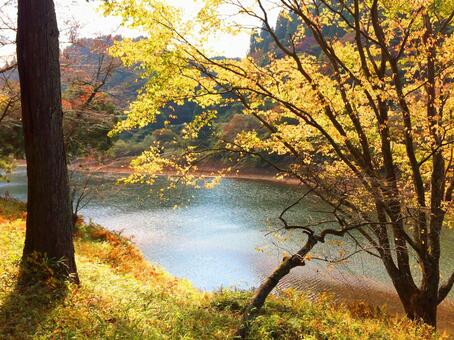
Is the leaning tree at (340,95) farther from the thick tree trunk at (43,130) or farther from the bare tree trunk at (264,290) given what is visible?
the thick tree trunk at (43,130)

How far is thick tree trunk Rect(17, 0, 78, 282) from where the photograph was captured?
6.14 meters

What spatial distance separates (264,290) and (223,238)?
54.7ft

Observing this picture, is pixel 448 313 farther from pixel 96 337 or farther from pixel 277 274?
pixel 96 337

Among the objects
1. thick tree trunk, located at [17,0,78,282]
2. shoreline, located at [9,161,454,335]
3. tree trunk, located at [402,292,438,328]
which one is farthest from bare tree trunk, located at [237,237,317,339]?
shoreline, located at [9,161,454,335]

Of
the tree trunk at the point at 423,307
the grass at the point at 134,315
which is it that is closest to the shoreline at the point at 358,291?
the tree trunk at the point at 423,307

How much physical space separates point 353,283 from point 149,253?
998 cm

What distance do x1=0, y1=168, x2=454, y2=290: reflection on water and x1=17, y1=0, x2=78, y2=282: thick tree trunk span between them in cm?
406

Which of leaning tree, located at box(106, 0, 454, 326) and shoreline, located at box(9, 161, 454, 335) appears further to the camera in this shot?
shoreline, located at box(9, 161, 454, 335)

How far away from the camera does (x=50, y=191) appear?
6.36 m

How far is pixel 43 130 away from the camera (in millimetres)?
6293

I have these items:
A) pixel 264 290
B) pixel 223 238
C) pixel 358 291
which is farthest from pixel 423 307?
pixel 223 238

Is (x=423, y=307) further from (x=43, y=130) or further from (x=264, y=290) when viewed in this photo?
(x=43, y=130)

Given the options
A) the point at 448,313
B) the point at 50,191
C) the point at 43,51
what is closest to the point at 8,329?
the point at 50,191

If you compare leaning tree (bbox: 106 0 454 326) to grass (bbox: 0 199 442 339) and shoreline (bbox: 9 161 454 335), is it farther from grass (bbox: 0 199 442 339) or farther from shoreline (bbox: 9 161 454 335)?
shoreline (bbox: 9 161 454 335)
